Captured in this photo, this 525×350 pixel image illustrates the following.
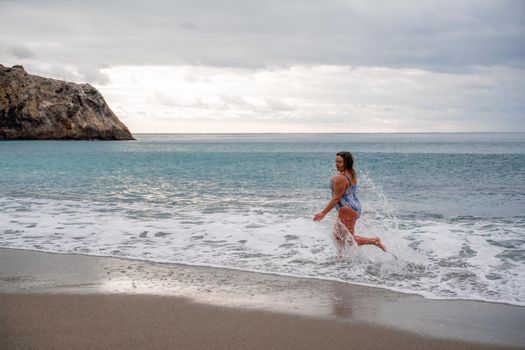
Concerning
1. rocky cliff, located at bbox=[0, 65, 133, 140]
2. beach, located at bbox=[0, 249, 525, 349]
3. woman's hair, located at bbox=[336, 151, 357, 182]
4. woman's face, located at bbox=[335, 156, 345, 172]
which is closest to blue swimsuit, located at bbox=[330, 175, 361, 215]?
woman's hair, located at bbox=[336, 151, 357, 182]

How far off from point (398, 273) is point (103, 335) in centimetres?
416

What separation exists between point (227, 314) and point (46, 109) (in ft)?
375

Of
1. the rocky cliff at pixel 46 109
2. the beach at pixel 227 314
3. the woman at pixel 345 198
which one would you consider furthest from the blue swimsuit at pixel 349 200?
the rocky cliff at pixel 46 109

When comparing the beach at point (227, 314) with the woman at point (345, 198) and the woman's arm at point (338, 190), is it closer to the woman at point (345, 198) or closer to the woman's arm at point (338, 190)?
the woman at point (345, 198)

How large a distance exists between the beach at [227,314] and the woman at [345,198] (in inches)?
46.7

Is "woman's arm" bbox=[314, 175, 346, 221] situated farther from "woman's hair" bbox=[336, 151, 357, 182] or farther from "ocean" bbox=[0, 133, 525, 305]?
"ocean" bbox=[0, 133, 525, 305]

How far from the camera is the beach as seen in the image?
15.2 ft

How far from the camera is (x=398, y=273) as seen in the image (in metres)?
7.28

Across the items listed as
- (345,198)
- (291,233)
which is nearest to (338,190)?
(345,198)

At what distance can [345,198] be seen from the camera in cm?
789

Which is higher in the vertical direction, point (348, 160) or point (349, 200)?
point (348, 160)

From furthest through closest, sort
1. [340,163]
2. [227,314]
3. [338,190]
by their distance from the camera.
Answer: [338,190], [340,163], [227,314]

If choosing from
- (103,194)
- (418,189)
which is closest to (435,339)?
(103,194)

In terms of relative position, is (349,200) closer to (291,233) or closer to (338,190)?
(338,190)
